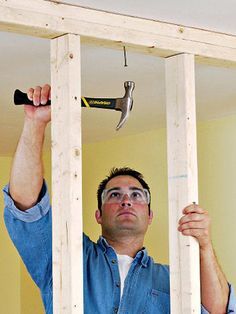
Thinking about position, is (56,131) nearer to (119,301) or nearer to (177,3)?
(177,3)

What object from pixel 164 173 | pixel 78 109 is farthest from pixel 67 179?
pixel 164 173

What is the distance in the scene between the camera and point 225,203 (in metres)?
4.32

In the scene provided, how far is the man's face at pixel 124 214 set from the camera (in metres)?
3.33

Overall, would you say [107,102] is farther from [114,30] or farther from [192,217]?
[192,217]

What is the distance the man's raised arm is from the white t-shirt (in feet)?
1.86

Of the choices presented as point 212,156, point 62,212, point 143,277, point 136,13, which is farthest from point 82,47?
point 212,156

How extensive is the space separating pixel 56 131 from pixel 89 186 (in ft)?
10.0

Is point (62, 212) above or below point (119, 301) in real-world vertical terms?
above

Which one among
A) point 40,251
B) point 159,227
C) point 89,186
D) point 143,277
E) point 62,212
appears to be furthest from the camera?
point 89,186

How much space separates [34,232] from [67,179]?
0.51 m

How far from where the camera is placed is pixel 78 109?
8.02ft

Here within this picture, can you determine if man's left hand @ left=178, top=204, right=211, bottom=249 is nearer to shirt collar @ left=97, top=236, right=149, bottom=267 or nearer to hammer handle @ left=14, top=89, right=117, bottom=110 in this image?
hammer handle @ left=14, top=89, right=117, bottom=110

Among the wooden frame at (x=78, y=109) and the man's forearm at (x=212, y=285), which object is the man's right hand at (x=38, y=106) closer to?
the wooden frame at (x=78, y=109)

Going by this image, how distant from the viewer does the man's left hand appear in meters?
2.69
